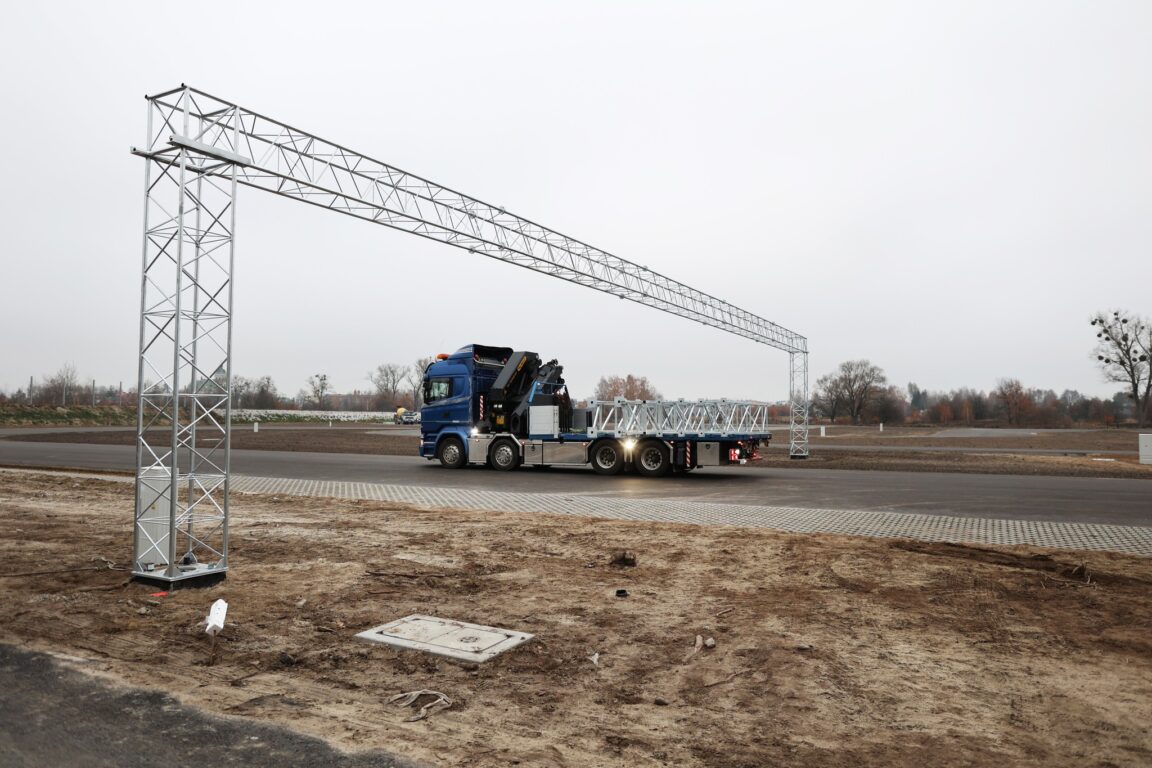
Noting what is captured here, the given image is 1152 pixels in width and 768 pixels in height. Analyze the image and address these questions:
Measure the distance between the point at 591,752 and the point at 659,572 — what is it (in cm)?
405

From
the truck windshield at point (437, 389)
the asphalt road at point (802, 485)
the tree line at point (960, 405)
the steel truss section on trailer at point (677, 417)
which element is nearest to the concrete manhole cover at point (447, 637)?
the asphalt road at point (802, 485)

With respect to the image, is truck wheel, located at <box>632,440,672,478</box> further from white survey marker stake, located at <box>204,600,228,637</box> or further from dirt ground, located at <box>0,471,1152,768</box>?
Result: white survey marker stake, located at <box>204,600,228,637</box>

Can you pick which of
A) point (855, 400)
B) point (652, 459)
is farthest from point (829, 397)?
point (652, 459)

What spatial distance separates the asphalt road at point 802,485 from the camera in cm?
1276

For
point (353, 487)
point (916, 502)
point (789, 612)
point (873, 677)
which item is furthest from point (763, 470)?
point (873, 677)

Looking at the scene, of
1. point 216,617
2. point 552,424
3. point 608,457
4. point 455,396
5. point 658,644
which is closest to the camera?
point 658,644

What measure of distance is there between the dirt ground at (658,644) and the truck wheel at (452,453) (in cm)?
1257

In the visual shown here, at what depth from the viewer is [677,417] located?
19312mm

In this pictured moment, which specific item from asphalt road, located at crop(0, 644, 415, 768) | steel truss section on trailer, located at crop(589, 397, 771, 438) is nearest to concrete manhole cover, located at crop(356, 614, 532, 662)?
asphalt road, located at crop(0, 644, 415, 768)

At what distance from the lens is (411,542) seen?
913cm

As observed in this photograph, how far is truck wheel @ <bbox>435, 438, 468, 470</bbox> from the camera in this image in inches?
863

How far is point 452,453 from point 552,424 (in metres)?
3.48

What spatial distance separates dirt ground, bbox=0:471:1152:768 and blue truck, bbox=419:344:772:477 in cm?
992

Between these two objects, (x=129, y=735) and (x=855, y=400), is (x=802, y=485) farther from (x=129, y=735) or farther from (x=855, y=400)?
(x=855, y=400)
